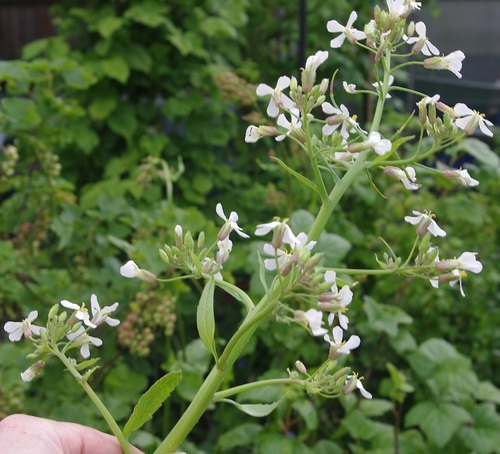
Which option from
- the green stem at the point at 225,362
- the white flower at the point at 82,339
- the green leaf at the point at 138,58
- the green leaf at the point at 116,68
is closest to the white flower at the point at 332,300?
the green stem at the point at 225,362

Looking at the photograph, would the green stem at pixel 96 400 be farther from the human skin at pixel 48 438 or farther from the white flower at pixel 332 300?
the white flower at pixel 332 300

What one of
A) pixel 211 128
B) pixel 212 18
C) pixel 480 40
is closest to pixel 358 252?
pixel 211 128

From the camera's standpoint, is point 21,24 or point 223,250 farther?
point 21,24

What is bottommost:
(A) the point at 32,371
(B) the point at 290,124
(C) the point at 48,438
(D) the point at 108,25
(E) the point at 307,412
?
(E) the point at 307,412

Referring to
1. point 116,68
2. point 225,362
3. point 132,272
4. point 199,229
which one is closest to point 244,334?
point 225,362

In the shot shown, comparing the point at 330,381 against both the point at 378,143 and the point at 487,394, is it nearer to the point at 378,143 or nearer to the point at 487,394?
the point at 378,143

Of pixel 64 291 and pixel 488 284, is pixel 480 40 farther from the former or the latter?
pixel 64 291

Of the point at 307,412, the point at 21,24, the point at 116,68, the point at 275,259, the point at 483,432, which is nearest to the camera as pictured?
the point at 275,259
